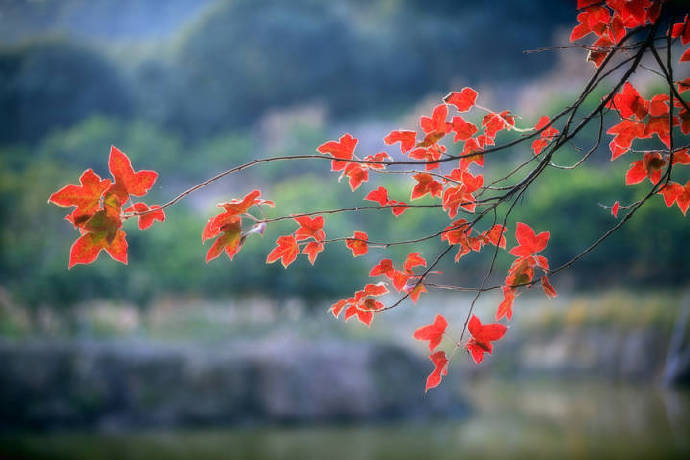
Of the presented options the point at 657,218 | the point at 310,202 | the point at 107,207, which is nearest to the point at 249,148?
the point at 310,202

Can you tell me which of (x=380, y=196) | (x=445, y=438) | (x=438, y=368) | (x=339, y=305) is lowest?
(x=438, y=368)

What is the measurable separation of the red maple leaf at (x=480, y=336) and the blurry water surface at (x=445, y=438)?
10.8 ft

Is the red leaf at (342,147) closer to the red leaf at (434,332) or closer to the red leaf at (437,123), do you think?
the red leaf at (437,123)

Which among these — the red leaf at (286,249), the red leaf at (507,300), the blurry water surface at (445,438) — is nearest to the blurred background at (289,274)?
the blurry water surface at (445,438)

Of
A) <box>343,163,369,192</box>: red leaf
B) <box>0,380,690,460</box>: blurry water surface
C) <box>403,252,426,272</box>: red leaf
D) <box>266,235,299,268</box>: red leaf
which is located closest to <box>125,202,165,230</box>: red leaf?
<box>266,235,299,268</box>: red leaf

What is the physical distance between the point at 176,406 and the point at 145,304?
2.09 m

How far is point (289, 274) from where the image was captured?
21.9 feet

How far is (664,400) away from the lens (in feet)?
17.6

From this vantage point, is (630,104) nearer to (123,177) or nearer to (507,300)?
(507,300)

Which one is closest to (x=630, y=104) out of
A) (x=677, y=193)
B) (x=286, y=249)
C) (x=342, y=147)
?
(x=677, y=193)

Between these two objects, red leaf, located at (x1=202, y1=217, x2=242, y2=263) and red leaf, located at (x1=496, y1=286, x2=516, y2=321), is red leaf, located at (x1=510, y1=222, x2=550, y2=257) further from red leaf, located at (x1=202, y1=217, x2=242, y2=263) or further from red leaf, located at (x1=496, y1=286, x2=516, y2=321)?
red leaf, located at (x1=202, y1=217, x2=242, y2=263)

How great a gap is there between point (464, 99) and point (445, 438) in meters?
4.01

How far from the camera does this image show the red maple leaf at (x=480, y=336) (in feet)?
2.38

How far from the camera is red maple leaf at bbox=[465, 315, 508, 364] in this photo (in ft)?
2.38
